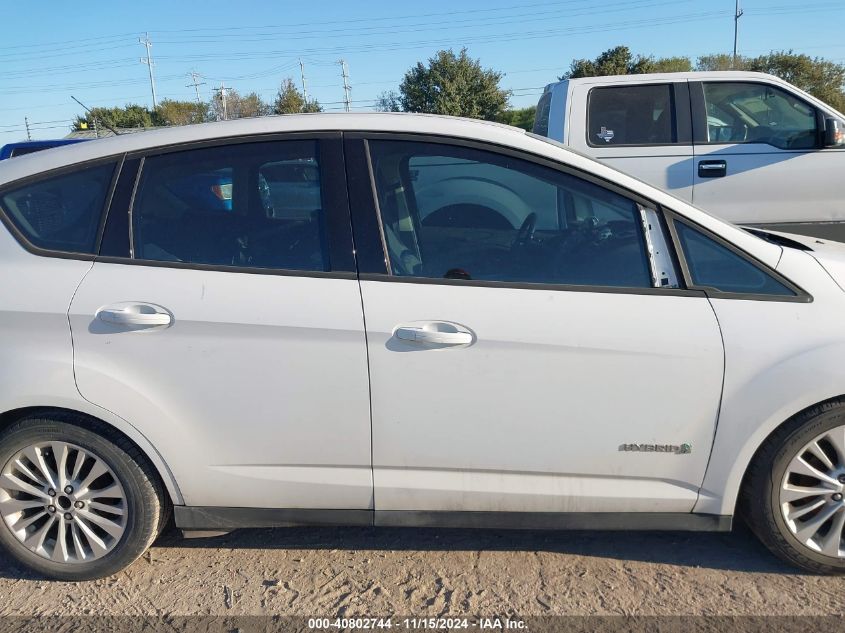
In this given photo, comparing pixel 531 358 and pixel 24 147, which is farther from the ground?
pixel 24 147

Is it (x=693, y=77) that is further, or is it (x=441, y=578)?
(x=693, y=77)

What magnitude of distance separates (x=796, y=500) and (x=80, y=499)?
2793 millimetres

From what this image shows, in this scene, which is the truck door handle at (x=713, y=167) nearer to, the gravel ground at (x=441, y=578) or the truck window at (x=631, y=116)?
the truck window at (x=631, y=116)

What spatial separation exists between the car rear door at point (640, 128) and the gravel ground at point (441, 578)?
3.97 meters

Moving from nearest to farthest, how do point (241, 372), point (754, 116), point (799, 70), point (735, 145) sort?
point (241, 372)
point (735, 145)
point (754, 116)
point (799, 70)

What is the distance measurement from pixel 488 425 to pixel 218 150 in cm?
152

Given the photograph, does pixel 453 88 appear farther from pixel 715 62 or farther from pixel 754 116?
pixel 754 116

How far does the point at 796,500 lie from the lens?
106 inches

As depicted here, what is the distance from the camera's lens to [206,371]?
264cm

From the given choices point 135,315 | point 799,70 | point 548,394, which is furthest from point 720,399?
point 799,70

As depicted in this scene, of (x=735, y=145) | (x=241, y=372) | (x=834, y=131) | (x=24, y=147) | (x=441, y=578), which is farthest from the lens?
(x=24, y=147)

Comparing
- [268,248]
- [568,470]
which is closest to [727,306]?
[568,470]

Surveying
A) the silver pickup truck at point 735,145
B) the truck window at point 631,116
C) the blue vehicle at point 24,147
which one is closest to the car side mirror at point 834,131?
the silver pickup truck at point 735,145

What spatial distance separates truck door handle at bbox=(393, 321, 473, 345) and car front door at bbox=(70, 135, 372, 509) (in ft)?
0.54
